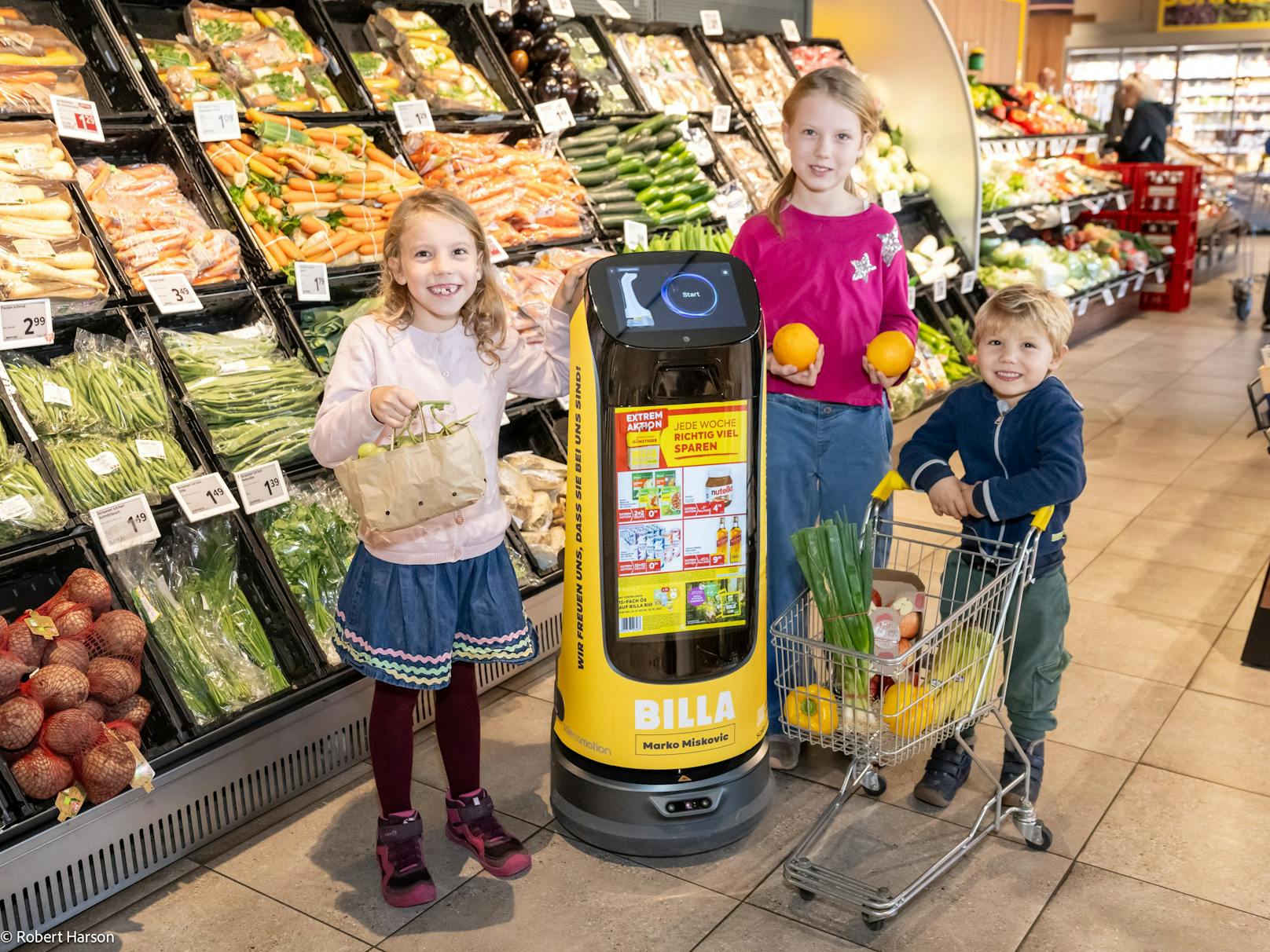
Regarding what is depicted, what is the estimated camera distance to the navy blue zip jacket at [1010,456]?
2562 millimetres

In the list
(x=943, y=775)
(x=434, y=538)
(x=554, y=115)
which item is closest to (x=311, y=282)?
(x=434, y=538)

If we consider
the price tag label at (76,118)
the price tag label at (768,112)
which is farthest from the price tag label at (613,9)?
the price tag label at (76,118)

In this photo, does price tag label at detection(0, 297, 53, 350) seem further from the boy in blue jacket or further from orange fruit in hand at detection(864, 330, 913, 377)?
the boy in blue jacket

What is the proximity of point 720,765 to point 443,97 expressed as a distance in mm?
2696

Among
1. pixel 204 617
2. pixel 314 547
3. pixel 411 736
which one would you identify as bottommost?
pixel 411 736

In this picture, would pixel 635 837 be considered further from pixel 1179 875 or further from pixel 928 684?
pixel 1179 875

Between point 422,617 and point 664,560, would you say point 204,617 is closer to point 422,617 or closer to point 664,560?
point 422,617

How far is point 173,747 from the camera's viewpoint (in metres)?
2.67

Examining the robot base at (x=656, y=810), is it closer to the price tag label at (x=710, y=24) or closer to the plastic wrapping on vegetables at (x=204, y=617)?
the plastic wrapping on vegetables at (x=204, y=617)

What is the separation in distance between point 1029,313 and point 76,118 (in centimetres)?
252

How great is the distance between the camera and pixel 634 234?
4.58 m

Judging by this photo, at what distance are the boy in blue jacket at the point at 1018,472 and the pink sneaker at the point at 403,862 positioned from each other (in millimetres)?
1241

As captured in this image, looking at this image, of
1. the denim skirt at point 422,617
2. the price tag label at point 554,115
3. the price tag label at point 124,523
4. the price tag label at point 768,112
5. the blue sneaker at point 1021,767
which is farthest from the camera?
the price tag label at point 768,112

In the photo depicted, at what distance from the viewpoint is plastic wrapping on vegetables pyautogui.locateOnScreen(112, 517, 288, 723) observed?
291cm
